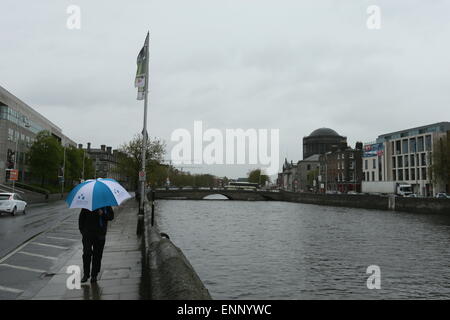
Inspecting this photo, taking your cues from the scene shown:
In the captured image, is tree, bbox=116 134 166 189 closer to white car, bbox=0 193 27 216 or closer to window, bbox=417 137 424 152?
white car, bbox=0 193 27 216

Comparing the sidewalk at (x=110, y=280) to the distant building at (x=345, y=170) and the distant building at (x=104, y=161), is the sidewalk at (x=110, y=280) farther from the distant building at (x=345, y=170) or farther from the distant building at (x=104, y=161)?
the distant building at (x=104, y=161)

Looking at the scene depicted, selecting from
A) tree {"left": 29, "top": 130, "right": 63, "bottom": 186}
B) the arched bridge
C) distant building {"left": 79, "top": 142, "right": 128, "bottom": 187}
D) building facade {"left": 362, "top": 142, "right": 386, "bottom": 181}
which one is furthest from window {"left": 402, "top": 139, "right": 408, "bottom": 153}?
distant building {"left": 79, "top": 142, "right": 128, "bottom": 187}

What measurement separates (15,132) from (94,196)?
7500cm

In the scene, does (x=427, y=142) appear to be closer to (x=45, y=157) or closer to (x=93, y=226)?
(x=45, y=157)

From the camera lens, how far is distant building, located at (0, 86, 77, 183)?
6731 centimetres

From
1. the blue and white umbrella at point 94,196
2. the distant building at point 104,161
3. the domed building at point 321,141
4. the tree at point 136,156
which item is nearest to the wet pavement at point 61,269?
the blue and white umbrella at point 94,196

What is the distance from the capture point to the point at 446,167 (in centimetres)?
6544

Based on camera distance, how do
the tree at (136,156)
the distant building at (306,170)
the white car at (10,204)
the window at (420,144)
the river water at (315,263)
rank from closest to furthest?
the river water at (315,263)
the white car at (10,204)
the tree at (136,156)
the window at (420,144)
the distant building at (306,170)

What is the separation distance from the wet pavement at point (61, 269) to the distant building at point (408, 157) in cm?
7625

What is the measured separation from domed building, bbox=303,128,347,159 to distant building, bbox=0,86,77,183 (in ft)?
404

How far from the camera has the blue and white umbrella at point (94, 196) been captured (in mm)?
8086

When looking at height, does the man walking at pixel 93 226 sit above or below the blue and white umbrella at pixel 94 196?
below
